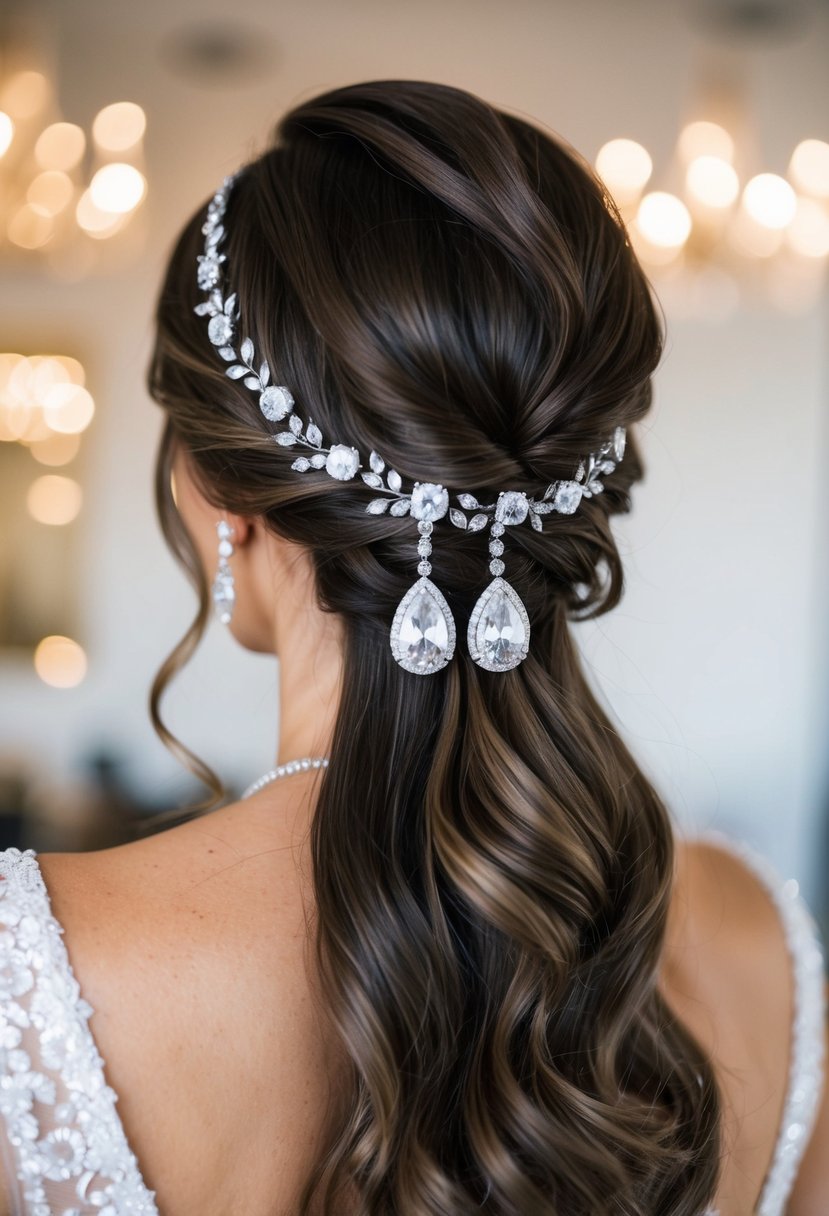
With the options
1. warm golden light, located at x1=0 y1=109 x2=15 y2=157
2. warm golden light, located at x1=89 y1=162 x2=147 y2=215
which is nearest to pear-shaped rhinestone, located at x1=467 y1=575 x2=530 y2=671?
warm golden light, located at x1=0 y1=109 x2=15 y2=157

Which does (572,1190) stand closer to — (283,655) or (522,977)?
(522,977)

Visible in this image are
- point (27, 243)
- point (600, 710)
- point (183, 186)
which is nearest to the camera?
point (600, 710)

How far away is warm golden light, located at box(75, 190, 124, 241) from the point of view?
9.15 ft

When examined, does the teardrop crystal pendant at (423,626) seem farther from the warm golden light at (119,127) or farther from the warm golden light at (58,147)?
the warm golden light at (119,127)

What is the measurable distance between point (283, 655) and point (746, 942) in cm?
67

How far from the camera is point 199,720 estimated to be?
169 inches

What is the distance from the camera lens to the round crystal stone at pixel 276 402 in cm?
97

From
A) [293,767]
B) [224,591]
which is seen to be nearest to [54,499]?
[224,591]

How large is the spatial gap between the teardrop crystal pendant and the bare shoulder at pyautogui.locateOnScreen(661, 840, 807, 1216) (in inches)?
20.2

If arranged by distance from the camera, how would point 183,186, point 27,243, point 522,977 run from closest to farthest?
point 522,977
point 27,243
point 183,186

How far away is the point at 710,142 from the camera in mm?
2928

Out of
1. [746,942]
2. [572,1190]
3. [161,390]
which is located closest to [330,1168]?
[572,1190]

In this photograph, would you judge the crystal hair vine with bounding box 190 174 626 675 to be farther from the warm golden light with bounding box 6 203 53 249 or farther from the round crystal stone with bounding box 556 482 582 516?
the warm golden light with bounding box 6 203 53 249

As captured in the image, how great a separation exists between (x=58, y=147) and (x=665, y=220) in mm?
1593
